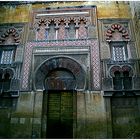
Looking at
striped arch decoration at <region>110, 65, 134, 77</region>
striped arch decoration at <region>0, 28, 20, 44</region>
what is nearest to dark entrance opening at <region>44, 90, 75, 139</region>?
striped arch decoration at <region>110, 65, 134, 77</region>

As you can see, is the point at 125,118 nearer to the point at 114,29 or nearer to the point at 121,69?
the point at 121,69

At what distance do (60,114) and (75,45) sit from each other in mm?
2944

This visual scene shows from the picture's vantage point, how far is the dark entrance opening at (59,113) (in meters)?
8.63

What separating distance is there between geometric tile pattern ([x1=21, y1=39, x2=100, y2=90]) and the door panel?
1065mm

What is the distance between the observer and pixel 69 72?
948cm

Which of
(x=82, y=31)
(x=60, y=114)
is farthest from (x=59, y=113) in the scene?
(x=82, y=31)

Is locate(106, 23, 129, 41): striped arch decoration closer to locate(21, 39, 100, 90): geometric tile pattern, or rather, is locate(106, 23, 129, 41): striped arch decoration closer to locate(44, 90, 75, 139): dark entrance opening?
locate(21, 39, 100, 90): geometric tile pattern

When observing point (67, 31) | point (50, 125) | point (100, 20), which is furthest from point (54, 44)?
point (50, 125)

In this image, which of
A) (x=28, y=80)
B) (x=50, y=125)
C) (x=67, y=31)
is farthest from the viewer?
(x=67, y=31)

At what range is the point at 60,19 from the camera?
10.4 m

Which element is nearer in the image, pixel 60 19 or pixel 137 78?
pixel 137 78

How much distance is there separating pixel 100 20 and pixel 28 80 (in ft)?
13.5

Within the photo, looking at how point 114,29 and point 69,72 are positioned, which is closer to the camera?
point 69,72

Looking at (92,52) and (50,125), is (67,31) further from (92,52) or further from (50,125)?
(50,125)
